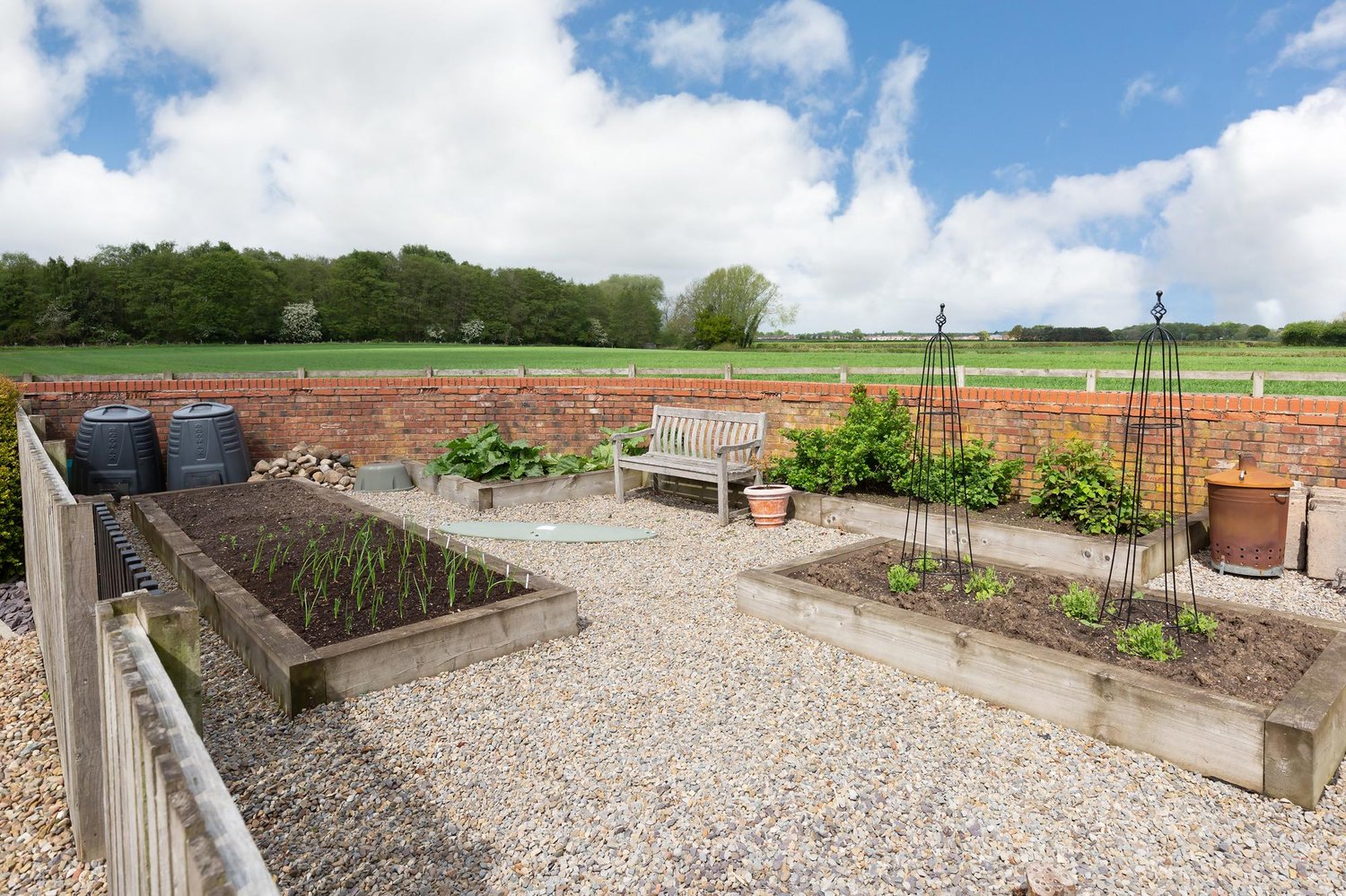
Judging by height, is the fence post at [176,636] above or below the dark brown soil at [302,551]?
above

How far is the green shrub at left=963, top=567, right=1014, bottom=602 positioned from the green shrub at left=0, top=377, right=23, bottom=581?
23.4 ft

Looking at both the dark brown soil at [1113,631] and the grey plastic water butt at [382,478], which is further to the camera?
the grey plastic water butt at [382,478]

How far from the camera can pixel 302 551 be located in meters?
6.01

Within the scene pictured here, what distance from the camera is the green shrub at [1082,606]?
4296 millimetres

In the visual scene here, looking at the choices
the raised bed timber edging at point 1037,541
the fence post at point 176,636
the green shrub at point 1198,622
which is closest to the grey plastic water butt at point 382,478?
the raised bed timber edging at point 1037,541

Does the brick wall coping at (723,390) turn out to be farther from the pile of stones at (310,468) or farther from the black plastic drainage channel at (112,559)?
the black plastic drainage channel at (112,559)

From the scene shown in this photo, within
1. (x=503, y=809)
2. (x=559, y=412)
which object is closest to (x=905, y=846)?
(x=503, y=809)

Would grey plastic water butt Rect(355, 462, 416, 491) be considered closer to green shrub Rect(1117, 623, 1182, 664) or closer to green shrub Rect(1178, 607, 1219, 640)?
green shrub Rect(1117, 623, 1182, 664)

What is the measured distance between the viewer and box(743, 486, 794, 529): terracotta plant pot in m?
7.49

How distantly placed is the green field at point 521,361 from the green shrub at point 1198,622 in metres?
12.4

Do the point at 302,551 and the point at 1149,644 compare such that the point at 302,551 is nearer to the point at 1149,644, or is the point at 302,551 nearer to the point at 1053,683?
the point at 1053,683

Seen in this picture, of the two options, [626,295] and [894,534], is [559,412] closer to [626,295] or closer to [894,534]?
[894,534]

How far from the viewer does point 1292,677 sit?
3.56m

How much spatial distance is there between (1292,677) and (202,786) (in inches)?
167
